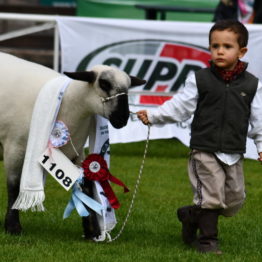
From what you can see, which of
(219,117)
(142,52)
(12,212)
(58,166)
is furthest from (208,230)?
(142,52)

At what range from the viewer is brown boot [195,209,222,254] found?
6.17 metres

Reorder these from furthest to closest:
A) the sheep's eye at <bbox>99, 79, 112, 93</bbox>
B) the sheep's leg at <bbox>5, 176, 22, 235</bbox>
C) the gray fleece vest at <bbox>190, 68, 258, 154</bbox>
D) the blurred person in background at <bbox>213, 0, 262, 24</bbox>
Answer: the blurred person in background at <bbox>213, 0, 262, 24</bbox> < the sheep's leg at <bbox>5, 176, 22, 235</bbox> < the sheep's eye at <bbox>99, 79, 112, 93</bbox> < the gray fleece vest at <bbox>190, 68, 258, 154</bbox>

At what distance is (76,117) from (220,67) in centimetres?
109

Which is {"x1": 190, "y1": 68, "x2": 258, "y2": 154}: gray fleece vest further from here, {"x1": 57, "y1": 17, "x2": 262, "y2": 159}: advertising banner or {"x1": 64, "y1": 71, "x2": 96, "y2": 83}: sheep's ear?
{"x1": 57, "y1": 17, "x2": 262, "y2": 159}: advertising banner

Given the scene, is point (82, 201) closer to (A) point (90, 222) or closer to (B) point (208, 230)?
(A) point (90, 222)

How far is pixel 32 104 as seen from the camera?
6434mm

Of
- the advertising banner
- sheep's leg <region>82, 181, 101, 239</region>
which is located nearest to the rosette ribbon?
sheep's leg <region>82, 181, 101, 239</region>

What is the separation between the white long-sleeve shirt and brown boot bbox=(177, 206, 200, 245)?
0.47m

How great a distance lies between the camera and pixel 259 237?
→ 22.6 feet

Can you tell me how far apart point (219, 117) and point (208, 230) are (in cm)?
78

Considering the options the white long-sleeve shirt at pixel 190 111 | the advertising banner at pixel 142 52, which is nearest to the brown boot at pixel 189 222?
the white long-sleeve shirt at pixel 190 111

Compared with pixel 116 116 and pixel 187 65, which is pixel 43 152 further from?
pixel 187 65

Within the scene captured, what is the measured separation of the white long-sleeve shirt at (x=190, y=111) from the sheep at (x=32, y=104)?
0.28 meters

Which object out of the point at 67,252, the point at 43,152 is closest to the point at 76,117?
the point at 43,152
